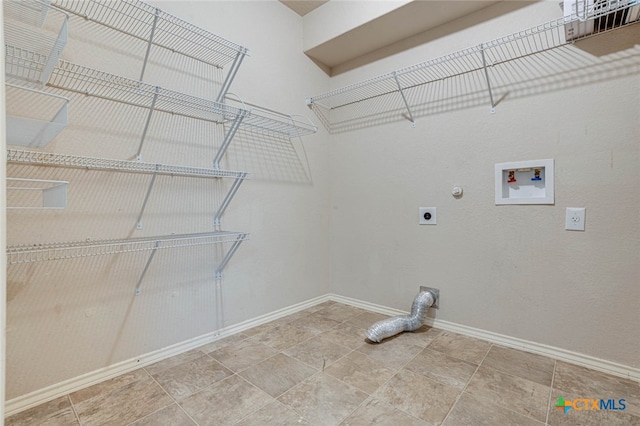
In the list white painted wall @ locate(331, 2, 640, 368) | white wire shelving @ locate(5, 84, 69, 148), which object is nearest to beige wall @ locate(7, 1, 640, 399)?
white painted wall @ locate(331, 2, 640, 368)

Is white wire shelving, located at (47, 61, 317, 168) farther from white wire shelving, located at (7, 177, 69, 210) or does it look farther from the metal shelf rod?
the metal shelf rod

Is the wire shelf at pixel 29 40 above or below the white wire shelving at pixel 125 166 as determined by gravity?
above

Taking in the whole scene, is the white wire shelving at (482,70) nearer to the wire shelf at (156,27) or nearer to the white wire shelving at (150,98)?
the white wire shelving at (150,98)

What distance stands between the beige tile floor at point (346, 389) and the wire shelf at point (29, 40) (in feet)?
5.14

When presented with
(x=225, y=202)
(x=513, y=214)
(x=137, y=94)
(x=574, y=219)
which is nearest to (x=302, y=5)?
(x=137, y=94)

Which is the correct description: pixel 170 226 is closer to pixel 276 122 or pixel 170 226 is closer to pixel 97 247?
pixel 97 247

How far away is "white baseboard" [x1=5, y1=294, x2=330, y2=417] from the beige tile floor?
0.11ft

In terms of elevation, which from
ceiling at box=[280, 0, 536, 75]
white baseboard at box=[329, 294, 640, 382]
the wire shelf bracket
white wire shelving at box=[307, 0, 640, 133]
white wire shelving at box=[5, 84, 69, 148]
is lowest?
white baseboard at box=[329, 294, 640, 382]

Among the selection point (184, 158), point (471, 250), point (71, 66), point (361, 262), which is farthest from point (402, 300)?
point (71, 66)


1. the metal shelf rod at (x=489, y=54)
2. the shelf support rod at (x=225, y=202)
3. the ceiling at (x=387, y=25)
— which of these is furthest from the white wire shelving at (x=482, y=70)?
the shelf support rod at (x=225, y=202)

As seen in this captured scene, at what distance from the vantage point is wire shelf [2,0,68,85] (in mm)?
1305

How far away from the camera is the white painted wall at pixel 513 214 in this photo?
1.65 m

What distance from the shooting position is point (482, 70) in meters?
2.06

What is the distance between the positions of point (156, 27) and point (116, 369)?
1976 millimetres
